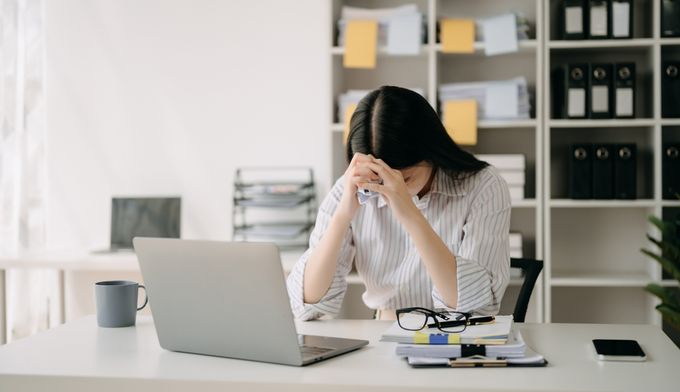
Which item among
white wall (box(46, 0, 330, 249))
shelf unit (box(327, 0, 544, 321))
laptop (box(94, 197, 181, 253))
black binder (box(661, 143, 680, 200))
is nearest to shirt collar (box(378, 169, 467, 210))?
shelf unit (box(327, 0, 544, 321))

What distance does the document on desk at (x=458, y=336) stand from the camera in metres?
1.29

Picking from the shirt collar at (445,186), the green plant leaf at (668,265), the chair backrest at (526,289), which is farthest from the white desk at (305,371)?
the green plant leaf at (668,265)

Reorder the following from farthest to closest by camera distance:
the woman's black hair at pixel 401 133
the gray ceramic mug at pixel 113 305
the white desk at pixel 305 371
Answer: the woman's black hair at pixel 401 133, the gray ceramic mug at pixel 113 305, the white desk at pixel 305 371

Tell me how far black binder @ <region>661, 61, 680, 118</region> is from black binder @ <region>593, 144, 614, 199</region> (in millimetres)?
269

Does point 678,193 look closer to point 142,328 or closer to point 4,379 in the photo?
point 142,328

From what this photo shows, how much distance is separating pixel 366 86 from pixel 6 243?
1777mm

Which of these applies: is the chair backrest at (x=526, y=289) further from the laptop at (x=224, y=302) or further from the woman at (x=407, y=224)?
the laptop at (x=224, y=302)

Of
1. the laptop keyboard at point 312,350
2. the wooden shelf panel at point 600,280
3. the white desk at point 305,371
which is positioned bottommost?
the wooden shelf panel at point 600,280

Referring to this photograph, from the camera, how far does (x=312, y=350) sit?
1.36 metres

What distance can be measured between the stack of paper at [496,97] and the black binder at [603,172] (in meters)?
0.31

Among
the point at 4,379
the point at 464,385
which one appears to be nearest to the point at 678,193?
the point at 464,385

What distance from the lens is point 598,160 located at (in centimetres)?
304

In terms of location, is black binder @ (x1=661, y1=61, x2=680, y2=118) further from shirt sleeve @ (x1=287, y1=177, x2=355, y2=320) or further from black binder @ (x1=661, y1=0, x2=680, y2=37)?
shirt sleeve @ (x1=287, y1=177, x2=355, y2=320)

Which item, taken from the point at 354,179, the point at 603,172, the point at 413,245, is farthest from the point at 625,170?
the point at 354,179
